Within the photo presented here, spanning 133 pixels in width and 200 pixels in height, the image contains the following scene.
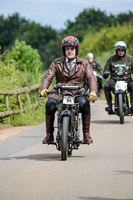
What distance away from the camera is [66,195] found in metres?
6.36

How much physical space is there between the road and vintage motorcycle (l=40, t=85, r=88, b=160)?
23 cm

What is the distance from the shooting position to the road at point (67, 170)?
6.48m

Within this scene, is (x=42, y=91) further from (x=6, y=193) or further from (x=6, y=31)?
(x=6, y=31)

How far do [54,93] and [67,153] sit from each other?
973 mm

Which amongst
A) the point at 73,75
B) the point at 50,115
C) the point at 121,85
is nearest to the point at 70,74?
the point at 73,75

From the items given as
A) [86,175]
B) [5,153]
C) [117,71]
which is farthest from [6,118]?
[86,175]

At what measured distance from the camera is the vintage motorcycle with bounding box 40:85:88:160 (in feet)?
29.1

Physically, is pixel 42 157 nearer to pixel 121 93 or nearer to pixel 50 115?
pixel 50 115

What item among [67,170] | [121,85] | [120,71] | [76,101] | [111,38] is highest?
[111,38]

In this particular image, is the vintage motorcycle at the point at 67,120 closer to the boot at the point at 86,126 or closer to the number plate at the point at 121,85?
the boot at the point at 86,126

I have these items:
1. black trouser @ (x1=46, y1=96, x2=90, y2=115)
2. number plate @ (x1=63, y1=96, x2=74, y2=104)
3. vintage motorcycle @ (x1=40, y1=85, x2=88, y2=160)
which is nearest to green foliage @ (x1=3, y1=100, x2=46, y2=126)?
black trouser @ (x1=46, y1=96, x2=90, y2=115)

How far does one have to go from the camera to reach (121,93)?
50.3ft

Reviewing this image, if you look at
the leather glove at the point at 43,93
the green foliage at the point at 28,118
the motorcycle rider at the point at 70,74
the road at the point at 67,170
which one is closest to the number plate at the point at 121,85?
the green foliage at the point at 28,118

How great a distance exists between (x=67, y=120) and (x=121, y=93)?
6.53 meters
